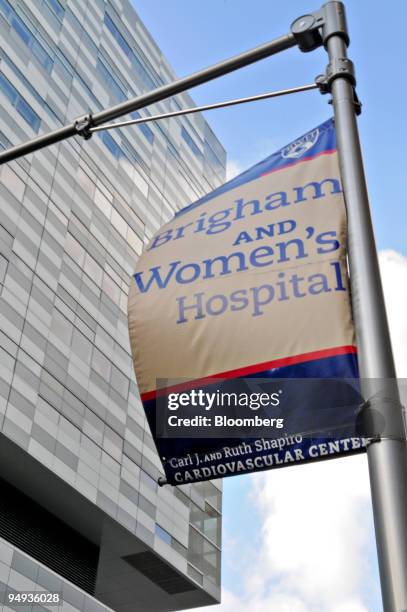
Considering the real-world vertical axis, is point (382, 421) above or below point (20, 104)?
below

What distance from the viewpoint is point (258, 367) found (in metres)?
5.24

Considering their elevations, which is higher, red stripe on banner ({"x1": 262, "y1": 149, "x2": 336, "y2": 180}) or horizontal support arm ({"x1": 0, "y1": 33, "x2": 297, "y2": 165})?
horizontal support arm ({"x1": 0, "y1": 33, "x2": 297, "y2": 165})

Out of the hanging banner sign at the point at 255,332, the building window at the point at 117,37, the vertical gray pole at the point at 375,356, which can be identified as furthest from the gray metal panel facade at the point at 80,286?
the vertical gray pole at the point at 375,356

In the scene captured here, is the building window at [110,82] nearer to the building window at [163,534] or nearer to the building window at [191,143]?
the building window at [191,143]

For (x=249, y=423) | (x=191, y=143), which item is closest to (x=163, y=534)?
(x=191, y=143)

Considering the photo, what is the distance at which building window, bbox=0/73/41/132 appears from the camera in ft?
121

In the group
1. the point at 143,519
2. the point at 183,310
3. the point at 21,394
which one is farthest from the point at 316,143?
the point at 143,519

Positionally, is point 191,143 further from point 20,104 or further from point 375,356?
point 375,356

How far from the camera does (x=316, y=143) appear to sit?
647cm

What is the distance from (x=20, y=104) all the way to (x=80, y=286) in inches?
354

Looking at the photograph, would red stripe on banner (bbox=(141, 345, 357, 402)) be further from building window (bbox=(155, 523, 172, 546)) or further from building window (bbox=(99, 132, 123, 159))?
building window (bbox=(99, 132, 123, 159))

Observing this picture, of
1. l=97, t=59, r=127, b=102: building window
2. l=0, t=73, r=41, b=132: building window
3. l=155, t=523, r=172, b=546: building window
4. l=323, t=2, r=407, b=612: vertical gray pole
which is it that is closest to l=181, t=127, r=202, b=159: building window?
l=97, t=59, r=127, b=102: building window

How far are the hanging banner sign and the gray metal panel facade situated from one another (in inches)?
938

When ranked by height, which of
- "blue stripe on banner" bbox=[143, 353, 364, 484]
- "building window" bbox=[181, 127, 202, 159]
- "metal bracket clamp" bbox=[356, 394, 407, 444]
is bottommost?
"metal bracket clamp" bbox=[356, 394, 407, 444]
